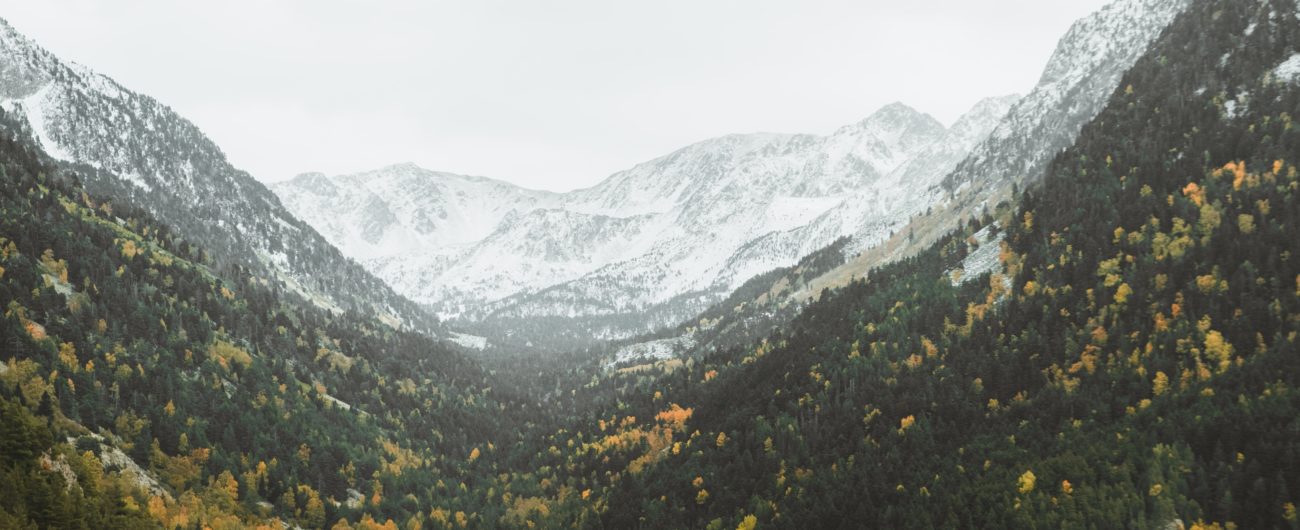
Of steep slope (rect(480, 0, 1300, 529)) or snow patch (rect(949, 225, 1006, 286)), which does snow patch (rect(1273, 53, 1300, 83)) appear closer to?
steep slope (rect(480, 0, 1300, 529))

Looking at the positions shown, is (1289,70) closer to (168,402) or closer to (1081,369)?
(1081,369)

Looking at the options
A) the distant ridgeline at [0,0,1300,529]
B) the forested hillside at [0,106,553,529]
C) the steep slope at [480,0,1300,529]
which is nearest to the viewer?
the forested hillside at [0,106,553,529]

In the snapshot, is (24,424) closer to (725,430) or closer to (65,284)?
(65,284)

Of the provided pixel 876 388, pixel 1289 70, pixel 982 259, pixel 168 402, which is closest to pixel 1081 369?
pixel 876 388

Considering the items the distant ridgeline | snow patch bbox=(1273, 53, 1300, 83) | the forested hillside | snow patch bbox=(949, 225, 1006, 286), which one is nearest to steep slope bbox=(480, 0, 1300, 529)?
the distant ridgeline

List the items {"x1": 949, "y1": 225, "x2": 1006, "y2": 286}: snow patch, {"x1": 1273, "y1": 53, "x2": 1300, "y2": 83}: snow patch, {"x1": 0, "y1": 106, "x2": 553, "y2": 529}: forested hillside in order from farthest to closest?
1. {"x1": 949, "y1": 225, "x2": 1006, "y2": 286}: snow patch
2. {"x1": 1273, "y1": 53, "x2": 1300, "y2": 83}: snow patch
3. {"x1": 0, "y1": 106, "x2": 553, "y2": 529}: forested hillside

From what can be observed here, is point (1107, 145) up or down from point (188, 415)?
up

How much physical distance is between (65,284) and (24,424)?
6425cm

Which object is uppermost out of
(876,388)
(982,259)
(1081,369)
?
(982,259)

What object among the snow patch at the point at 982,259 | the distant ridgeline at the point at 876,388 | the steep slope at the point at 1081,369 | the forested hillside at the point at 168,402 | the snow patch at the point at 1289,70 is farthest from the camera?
the snow patch at the point at 982,259

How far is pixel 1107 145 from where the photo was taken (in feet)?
511

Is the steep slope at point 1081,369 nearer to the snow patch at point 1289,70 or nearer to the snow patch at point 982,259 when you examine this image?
the snow patch at point 1289,70

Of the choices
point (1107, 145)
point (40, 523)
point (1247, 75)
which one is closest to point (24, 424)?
point (40, 523)

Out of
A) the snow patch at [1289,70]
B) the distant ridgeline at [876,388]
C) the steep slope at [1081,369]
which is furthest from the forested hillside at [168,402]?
the snow patch at [1289,70]
